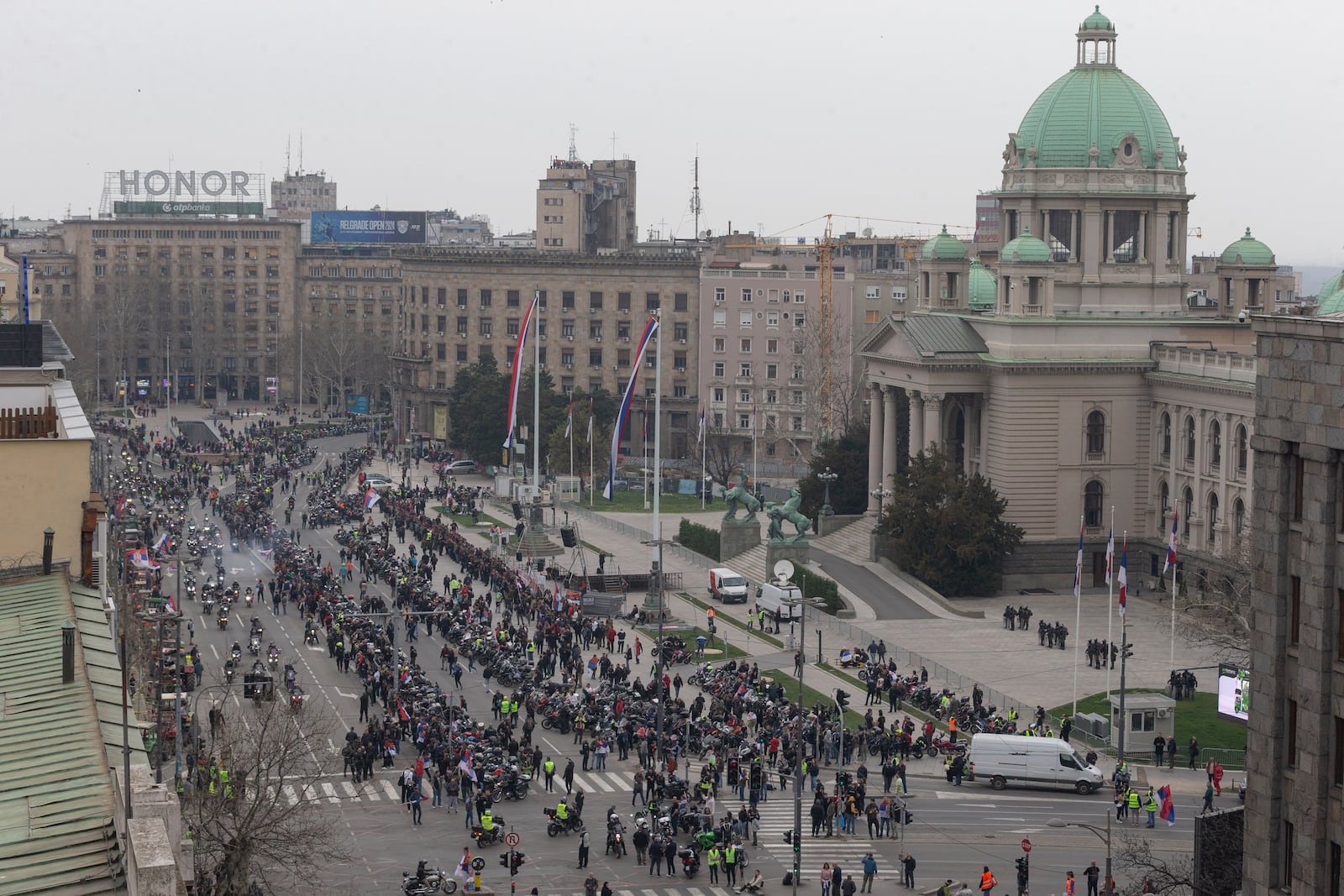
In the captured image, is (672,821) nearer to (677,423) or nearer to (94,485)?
(94,485)

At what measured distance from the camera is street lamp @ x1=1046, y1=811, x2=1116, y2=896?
156 feet

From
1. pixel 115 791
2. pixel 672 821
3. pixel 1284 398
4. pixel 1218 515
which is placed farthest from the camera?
pixel 1218 515

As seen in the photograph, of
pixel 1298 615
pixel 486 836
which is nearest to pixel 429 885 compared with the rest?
pixel 486 836

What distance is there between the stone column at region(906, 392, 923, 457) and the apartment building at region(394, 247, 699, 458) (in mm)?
50500

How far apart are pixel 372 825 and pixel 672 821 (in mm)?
8482

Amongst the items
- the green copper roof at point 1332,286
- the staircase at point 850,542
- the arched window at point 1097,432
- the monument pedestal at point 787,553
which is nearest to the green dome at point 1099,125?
the green copper roof at point 1332,286

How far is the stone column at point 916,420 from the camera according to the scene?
351 feet

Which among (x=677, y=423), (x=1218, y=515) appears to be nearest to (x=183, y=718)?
(x=1218, y=515)

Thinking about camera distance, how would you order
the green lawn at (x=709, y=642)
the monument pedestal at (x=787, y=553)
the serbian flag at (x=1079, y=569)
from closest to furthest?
the serbian flag at (x=1079, y=569) < the green lawn at (x=709, y=642) < the monument pedestal at (x=787, y=553)

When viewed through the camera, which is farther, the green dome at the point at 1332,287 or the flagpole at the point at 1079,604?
the green dome at the point at 1332,287

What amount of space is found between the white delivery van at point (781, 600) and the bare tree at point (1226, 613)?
16.6 metres

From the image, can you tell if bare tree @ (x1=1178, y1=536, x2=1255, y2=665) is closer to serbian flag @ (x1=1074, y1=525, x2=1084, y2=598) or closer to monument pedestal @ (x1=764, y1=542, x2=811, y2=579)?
serbian flag @ (x1=1074, y1=525, x2=1084, y2=598)

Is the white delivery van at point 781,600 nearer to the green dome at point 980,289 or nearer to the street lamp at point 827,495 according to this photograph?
the street lamp at point 827,495

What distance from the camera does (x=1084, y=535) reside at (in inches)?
4063
